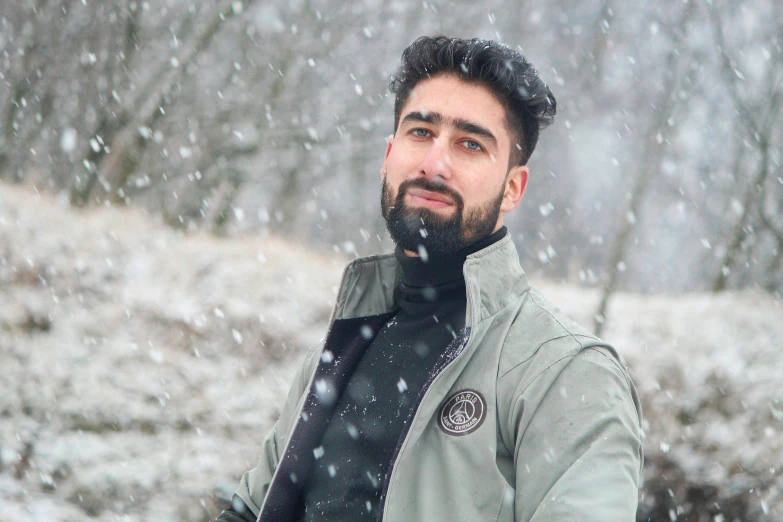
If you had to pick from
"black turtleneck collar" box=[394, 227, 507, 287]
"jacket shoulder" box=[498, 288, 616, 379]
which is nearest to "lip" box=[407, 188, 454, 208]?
"black turtleneck collar" box=[394, 227, 507, 287]

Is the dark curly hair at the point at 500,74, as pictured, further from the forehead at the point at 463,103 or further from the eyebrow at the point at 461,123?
the eyebrow at the point at 461,123

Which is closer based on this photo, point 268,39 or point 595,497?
point 595,497

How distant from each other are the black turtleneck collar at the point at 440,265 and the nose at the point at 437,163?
0.95 ft

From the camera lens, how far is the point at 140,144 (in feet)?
46.8

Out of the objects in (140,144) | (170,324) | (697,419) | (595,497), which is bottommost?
(595,497)

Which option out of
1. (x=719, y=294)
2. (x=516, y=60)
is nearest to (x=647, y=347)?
(x=719, y=294)

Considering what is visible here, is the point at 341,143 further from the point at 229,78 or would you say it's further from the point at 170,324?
the point at 170,324

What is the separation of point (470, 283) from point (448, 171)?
46 centimetres

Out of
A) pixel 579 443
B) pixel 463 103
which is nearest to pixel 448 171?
pixel 463 103

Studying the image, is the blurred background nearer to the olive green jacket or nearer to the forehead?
the olive green jacket

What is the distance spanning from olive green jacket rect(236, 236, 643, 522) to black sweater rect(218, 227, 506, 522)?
0.22m

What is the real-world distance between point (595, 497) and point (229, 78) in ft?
50.9

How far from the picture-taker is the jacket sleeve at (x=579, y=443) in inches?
61.5

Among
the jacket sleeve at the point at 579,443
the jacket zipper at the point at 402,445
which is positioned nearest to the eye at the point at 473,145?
the jacket zipper at the point at 402,445
